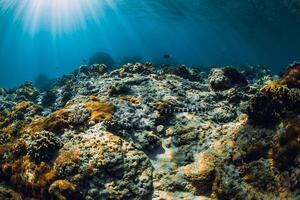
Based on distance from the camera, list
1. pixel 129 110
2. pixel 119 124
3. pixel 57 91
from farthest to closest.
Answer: pixel 57 91 → pixel 129 110 → pixel 119 124

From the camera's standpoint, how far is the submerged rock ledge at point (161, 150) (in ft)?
19.4

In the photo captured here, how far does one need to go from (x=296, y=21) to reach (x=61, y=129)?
53.2 meters

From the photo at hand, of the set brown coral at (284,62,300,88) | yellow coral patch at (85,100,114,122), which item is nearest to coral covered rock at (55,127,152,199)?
yellow coral patch at (85,100,114,122)

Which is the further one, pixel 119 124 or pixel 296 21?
pixel 296 21

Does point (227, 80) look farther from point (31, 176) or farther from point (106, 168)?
point (31, 176)

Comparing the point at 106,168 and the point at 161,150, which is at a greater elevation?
the point at 161,150

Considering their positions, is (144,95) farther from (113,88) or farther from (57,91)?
(57,91)

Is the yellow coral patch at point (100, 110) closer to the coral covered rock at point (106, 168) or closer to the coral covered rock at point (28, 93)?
the coral covered rock at point (106, 168)

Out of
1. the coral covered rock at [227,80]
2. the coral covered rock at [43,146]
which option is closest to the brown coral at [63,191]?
the coral covered rock at [43,146]

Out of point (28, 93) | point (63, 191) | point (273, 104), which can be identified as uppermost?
point (28, 93)

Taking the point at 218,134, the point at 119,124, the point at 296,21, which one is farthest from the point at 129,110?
the point at 296,21

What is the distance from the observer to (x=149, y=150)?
797 cm

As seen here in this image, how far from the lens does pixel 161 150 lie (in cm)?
802

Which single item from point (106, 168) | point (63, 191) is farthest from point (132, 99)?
point (63, 191)
